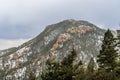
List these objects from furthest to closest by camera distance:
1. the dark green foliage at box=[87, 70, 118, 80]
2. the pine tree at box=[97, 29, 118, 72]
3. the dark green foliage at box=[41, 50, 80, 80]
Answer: the dark green foliage at box=[41, 50, 80, 80] → the pine tree at box=[97, 29, 118, 72] → the dark green foliage at box=[87, 70, 118, 80]

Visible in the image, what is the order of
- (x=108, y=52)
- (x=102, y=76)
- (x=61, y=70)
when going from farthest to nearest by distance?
(x=61, y=70), (x=108, y=52), (x=102, y=76)

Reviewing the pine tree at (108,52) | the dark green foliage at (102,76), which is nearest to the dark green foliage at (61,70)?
the dark green foliage at (102,76)

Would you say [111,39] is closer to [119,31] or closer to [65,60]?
[119,31]

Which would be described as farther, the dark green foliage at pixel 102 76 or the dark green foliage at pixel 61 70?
the dark green foliage at pixel 61 70

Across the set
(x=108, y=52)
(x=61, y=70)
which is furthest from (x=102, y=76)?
(x=61, y=70)

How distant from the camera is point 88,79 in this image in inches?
2466

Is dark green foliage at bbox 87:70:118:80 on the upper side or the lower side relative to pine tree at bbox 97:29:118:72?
lower

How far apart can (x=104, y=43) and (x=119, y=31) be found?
6070 millimetres

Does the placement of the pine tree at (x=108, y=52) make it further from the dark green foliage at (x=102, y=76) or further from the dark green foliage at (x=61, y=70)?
the dark green foliage at (x=61, y=70)

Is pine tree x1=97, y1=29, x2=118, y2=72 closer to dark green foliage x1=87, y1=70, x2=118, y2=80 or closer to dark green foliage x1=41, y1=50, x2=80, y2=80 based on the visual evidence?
dark green foliage x1=87, y1=70, x2=118, y2=80

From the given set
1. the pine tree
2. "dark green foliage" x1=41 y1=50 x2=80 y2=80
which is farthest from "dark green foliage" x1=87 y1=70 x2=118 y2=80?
"dark green foliage" x1=41 y1=50 x2=80 y2=80

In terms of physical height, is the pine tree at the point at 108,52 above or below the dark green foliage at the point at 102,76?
above

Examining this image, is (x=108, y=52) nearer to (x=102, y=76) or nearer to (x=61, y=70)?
(x=102, y=76)

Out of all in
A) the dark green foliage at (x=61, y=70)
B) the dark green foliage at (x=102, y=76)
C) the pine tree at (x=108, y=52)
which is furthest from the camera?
the dark green foliage at (x=61, y=70)
